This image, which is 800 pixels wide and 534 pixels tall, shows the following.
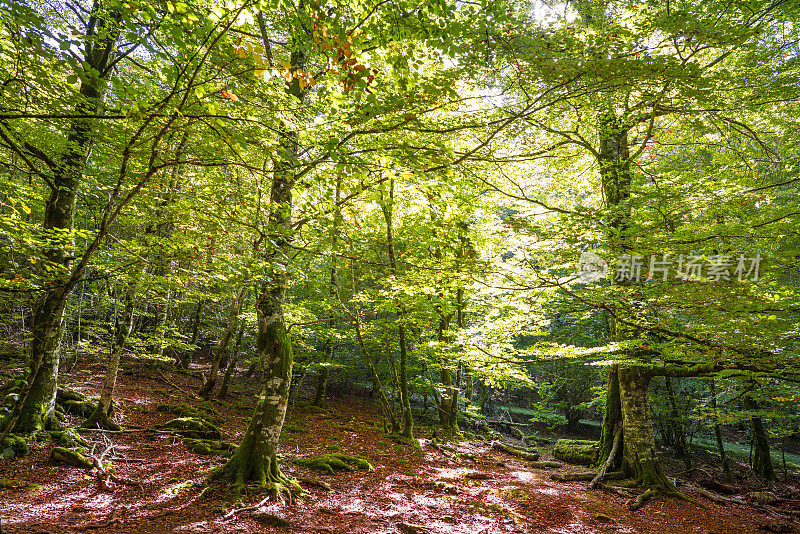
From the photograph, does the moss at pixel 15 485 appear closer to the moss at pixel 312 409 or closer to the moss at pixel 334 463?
the moss at pixel 334 463

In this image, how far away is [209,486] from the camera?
550 cm

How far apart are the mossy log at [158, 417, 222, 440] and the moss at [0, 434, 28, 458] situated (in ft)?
9.21

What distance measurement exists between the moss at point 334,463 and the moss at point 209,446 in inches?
60.0

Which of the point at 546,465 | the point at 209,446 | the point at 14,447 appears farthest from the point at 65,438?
the point at 546,465

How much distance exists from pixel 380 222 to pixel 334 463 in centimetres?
629

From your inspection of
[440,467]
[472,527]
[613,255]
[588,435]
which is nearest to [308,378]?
[440,467]

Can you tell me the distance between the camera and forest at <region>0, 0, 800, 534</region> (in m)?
3.87

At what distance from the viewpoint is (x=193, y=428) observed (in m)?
8.84

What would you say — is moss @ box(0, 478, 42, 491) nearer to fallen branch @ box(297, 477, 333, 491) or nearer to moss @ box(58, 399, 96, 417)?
moss @ box(58, 399, 96, 417)

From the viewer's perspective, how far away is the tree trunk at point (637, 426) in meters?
8.44

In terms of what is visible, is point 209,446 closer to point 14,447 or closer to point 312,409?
point 14,447

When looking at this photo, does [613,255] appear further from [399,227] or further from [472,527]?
[399,227]

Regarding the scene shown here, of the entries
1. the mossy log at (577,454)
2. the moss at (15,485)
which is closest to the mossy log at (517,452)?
the mossy log at (577,454)

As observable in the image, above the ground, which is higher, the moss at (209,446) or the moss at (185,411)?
the moss at (185,411)
